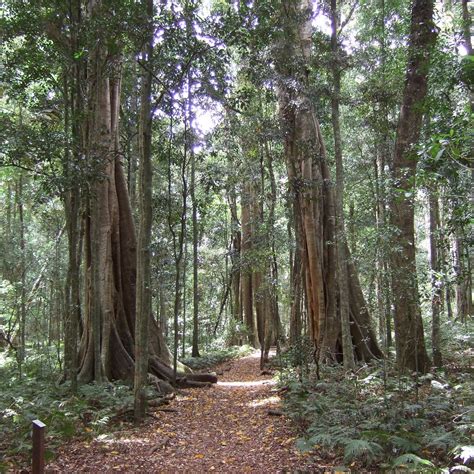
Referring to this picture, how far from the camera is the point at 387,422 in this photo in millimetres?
5555

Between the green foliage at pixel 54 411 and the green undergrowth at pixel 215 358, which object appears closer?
the green foliage at pixel 54 411

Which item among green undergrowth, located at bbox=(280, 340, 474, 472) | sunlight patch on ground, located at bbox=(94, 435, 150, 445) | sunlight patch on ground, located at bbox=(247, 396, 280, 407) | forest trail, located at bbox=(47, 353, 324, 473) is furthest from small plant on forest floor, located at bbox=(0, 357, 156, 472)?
green undergrowth, located at bbox=(280, 340, 474, 472)

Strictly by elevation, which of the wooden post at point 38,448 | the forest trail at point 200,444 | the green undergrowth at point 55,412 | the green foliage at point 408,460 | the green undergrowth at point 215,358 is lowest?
the green undergrowth at point 215,358

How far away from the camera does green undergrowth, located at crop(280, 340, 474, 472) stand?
4477 millimetres

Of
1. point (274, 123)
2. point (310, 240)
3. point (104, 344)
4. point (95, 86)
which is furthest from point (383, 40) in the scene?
point (104, 344)

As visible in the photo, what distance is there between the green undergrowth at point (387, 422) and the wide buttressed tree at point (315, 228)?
2808mm

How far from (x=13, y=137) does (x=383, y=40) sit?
31.9ft

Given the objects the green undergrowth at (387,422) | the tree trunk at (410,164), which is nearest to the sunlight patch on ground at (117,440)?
the green undergrowth at (387,422)

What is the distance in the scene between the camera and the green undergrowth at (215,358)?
48.3 ft

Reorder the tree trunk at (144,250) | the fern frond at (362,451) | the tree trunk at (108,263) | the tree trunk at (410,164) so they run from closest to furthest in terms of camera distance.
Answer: the fern frond at (362,451) < the tree trunk at (144,250) < the tree trunk at (410,164) < the tree trunk at (108,263)

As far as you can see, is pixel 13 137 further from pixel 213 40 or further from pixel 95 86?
pixel 213 40

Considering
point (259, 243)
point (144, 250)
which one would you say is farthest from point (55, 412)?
point (259, 243)

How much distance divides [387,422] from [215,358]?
36.6 feet

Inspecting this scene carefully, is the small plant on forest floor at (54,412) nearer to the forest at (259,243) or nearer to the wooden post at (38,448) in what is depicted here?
the forest at (259,243)
